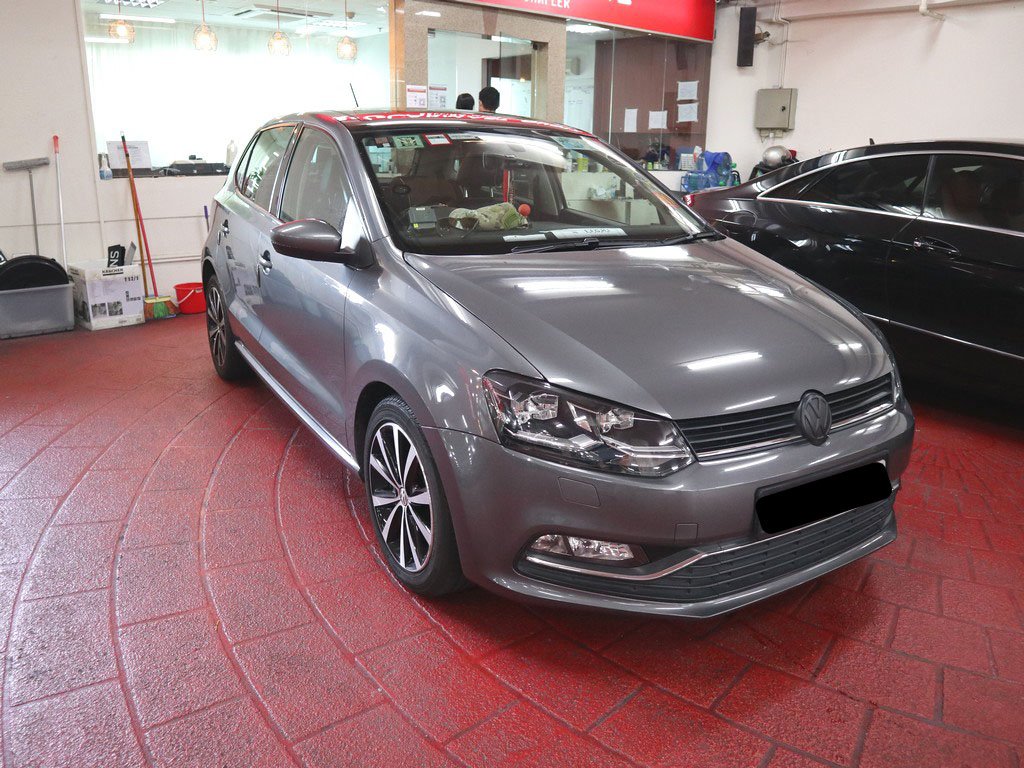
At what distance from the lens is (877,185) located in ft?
13.7

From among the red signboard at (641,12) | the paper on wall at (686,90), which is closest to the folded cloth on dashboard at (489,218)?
the red signboard at (641,12)

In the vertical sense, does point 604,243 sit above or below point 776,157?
below

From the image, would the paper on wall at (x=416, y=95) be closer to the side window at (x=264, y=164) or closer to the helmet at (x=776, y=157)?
the side window at (x=264, y=164)

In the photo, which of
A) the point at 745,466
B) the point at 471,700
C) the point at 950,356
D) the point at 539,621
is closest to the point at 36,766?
the point at 471,700

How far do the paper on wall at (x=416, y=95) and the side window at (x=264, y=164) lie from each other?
3.64m

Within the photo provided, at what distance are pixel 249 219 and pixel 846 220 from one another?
2.97 meters

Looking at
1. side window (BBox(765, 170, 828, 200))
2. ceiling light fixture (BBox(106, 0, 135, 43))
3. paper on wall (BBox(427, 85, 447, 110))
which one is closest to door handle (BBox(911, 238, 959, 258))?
side window (BBox(765, 170, 828, 200))

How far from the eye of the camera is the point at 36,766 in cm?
174

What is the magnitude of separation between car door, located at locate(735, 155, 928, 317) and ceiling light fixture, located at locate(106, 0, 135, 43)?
34.2 feet

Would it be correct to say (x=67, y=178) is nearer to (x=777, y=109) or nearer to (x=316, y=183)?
(x=316, y=183)

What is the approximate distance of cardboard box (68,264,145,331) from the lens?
5711 mm

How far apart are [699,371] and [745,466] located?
25 cm

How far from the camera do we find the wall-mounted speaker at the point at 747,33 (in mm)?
9648

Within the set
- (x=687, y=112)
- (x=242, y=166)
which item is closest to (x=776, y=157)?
(x=687, y=112)
